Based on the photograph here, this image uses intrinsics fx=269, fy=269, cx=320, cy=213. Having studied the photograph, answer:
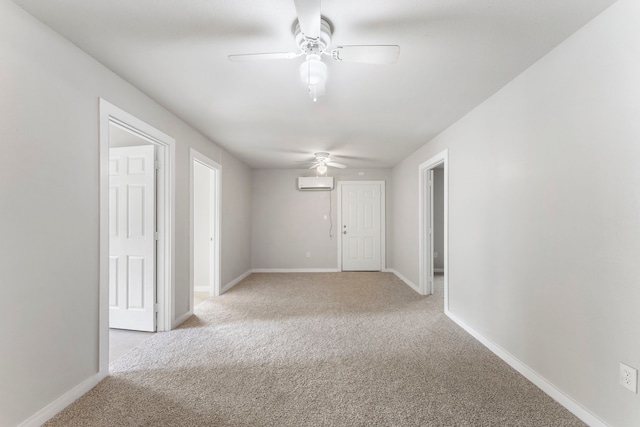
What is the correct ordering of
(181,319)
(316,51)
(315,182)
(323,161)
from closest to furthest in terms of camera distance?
1. (316,51)
2. (181,319)
3. (323,161)
4. (315,182)

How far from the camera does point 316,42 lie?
Result: 1497mm

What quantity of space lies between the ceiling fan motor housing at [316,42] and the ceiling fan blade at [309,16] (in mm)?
148

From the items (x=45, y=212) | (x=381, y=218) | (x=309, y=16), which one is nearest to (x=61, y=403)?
(x=45, y=212)

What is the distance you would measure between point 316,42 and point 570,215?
188 centimetres

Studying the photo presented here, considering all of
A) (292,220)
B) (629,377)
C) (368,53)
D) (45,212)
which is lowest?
(629,377)

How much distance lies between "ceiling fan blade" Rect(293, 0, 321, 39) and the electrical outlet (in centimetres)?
233

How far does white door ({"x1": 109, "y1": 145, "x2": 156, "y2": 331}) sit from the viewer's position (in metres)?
2.85

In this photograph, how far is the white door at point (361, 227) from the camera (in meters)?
6.05

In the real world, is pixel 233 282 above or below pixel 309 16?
below

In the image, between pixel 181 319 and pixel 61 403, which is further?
pixel 181 319

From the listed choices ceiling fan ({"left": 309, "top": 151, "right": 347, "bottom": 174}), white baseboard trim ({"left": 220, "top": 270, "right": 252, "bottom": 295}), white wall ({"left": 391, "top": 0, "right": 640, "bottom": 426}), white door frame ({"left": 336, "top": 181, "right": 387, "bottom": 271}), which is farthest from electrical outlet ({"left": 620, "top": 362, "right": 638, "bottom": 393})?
white door frame ({"left": 336, "top": 181, "right": 387, "bottom": 271})

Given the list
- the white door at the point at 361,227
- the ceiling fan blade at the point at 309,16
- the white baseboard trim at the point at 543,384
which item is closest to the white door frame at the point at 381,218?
the white door at the point at 361,227

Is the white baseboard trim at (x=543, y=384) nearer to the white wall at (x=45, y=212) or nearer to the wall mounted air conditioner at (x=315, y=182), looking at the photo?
the white wall at (x=45, y=212)

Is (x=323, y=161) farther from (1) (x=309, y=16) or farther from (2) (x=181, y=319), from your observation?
(1) (x=309, y=16)
